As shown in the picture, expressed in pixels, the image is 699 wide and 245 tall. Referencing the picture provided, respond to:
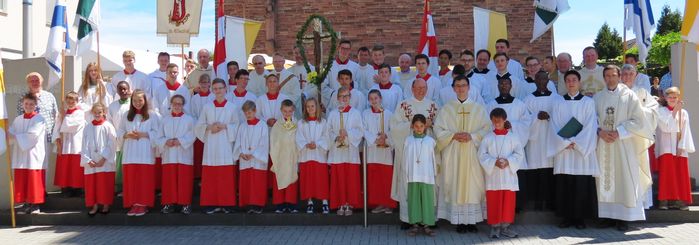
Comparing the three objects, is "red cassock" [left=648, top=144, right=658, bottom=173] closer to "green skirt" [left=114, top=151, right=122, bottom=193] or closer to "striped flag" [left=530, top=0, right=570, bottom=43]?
"striped flag" [left=530, top=0, right=570, bottom=43]

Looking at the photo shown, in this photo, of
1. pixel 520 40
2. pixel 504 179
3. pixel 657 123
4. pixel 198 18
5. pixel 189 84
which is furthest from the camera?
pixel 520 40

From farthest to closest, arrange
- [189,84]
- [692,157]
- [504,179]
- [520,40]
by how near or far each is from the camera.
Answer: [520,40] → [189,84] → [692,157] → [504,179]

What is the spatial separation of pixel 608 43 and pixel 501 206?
148ft

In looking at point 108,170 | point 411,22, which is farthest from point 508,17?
point 108,170

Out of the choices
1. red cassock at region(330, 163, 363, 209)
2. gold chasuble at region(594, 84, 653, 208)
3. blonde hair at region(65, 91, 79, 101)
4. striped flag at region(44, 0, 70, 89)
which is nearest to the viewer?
gold chasuble at region(594, 84, 653, 208)

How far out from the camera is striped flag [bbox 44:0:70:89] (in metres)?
9.29

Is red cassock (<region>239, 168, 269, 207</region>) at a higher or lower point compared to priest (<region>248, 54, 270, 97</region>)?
lower

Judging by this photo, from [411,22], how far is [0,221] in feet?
35.1

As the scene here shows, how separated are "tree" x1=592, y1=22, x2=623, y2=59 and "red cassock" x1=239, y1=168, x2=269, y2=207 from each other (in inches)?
1742

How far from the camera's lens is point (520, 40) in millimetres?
16141

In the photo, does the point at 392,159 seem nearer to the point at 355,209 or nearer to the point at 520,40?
the point at 355,209

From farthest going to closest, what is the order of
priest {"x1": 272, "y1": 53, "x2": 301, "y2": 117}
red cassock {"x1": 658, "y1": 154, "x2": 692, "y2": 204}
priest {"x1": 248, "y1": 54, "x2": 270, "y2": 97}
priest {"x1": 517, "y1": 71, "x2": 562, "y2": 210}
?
1. priest {"x1": 248, "y1": 54, "x2": 270, "y2": 97}
2. priest {"x1": 272, "y1": 53, "x2": 301, "y2": 117}
3. red cassock {"x1": 658, "y1": 154, "x2": 692, "y2": 204}
4. priest {"x1": 517, "y1": 71, "x2": 562, "y2": 210}

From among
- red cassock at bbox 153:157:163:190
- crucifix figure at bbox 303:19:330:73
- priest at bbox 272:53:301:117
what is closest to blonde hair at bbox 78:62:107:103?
red cassock at bbox 153:157:163:190

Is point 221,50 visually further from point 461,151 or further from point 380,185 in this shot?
point 461,151
